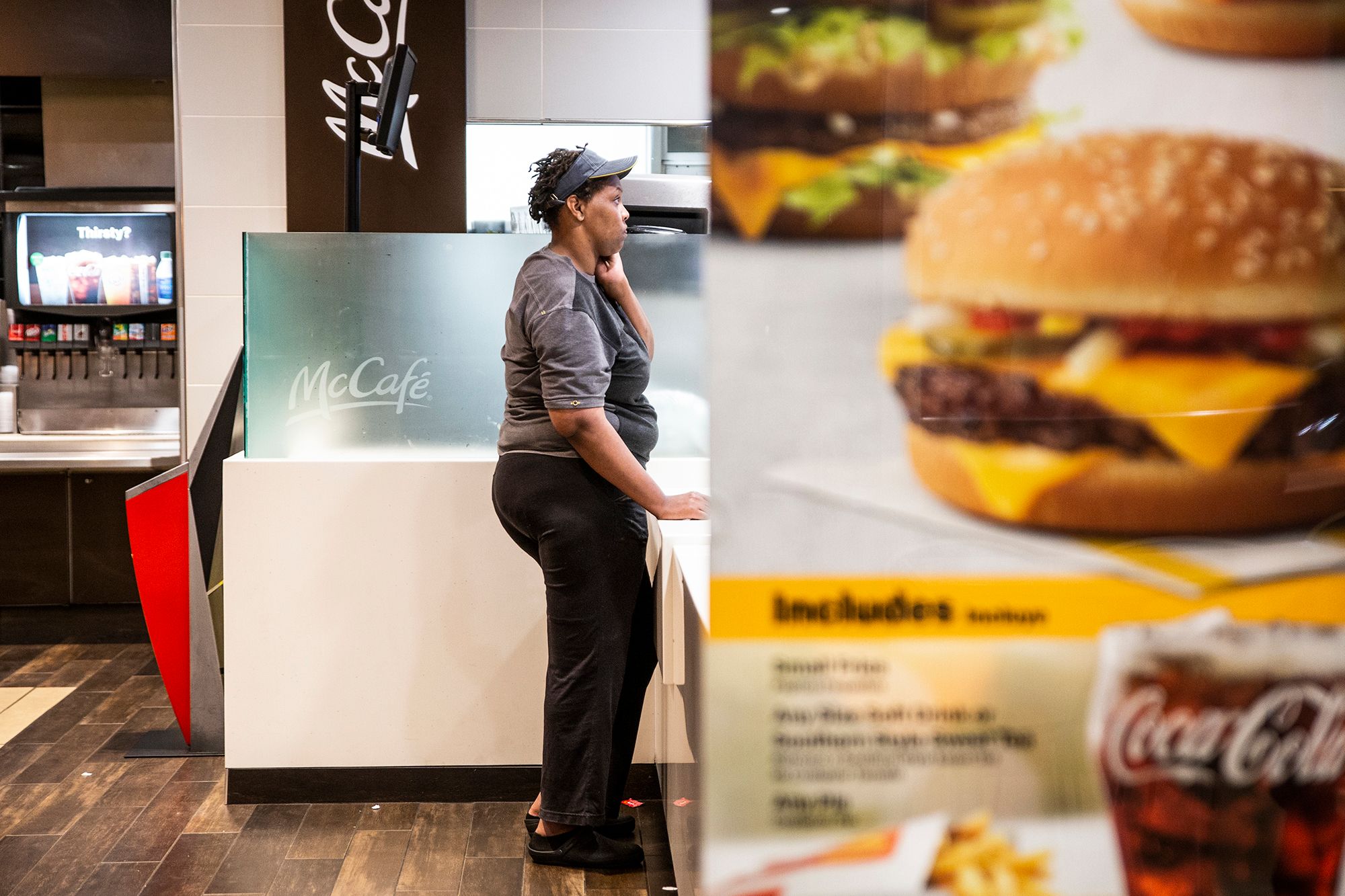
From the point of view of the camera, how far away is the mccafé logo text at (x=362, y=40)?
14.7 ft

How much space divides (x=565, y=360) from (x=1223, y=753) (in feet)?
4.81

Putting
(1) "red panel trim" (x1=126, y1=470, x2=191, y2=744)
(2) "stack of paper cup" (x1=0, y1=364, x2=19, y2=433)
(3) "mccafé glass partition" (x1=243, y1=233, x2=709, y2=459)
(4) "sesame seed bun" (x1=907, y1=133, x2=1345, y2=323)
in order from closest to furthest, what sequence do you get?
(4) "sesame seed bun" (x1=907, y1=133, x2=1345, y2=323) → (3) "mccafé glass partition" (x1=243, y1=233, x2=709, y2=459) → (1) "red panel trim" (x1=126, y1=470, x2=191, y2=744) → (2) "stack of paper cup" (x1=0, y1=364, x2=19, y2=433)

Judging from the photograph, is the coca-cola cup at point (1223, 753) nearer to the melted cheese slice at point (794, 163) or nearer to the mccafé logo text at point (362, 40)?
the melted cheese slice at point (794, 163)

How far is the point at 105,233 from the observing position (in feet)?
16.9

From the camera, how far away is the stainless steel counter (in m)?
4.80

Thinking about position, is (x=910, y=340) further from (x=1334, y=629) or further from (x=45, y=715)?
(x=45, y=715)

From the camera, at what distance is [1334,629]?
1.01 meters

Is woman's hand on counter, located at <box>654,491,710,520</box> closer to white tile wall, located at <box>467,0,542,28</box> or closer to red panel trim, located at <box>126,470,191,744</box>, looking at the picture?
red panel trim, located at <box>126,470,191,744</box>

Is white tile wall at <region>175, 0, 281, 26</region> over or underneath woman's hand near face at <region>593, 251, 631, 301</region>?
over

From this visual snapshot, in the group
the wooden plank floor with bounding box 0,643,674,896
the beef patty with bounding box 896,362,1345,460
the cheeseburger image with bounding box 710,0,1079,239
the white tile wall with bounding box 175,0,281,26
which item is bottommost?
the wooden plank floor with bounding box 0,643,674,896

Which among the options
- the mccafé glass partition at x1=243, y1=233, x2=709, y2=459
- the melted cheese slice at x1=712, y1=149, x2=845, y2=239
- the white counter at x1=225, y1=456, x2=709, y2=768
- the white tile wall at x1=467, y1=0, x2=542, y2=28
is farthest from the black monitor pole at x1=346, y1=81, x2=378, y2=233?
the melted cheese slice at x1=712, y1=149, x2=845, y2=239

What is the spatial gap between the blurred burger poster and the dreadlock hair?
4.74 ft

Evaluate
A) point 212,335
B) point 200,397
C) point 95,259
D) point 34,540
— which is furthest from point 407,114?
point 34,540

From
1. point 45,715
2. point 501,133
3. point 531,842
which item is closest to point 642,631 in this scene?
point 531,842
